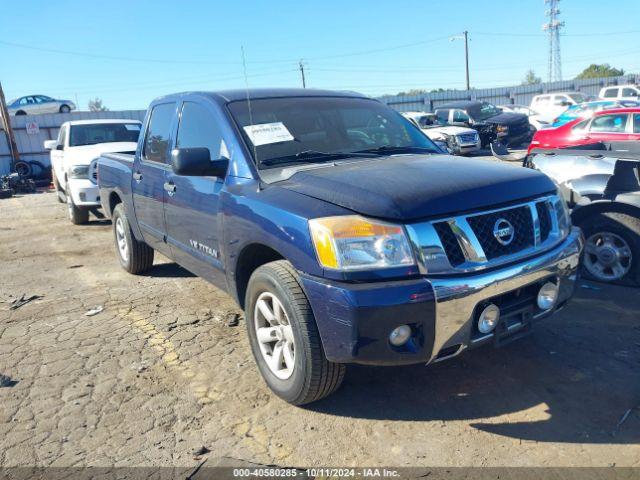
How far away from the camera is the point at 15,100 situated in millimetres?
26203

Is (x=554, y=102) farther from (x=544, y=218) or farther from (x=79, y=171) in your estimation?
(x=544, y=218)

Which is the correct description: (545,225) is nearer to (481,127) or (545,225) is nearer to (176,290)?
(176,290)

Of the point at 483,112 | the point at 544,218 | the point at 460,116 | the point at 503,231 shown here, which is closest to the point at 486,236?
the point at 503,231

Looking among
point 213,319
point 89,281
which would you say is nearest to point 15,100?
point 89,281

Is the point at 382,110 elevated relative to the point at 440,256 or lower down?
elevated

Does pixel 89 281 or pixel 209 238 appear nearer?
pixel 209 238

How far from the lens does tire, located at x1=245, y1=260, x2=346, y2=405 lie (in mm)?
2615

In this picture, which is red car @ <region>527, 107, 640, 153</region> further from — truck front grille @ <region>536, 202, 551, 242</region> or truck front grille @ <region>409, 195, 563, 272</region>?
truck front grille @ <region>409, 195, 563, 272</region>

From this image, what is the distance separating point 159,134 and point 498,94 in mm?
33298

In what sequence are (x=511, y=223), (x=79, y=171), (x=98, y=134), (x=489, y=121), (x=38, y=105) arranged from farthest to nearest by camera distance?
1. (x=38, y=105)
2. (x=489, y=121)
3. (x=98, y=134)
4. (x=79, y=171)
5. (x=511, y=223)

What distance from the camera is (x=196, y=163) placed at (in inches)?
127

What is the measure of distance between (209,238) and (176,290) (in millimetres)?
1861

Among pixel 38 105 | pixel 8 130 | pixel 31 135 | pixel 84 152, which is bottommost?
pixel 84 152

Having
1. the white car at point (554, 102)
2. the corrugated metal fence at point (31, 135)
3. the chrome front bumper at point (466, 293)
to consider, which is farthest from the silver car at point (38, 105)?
the chrome front bumper at point (466, 293)
